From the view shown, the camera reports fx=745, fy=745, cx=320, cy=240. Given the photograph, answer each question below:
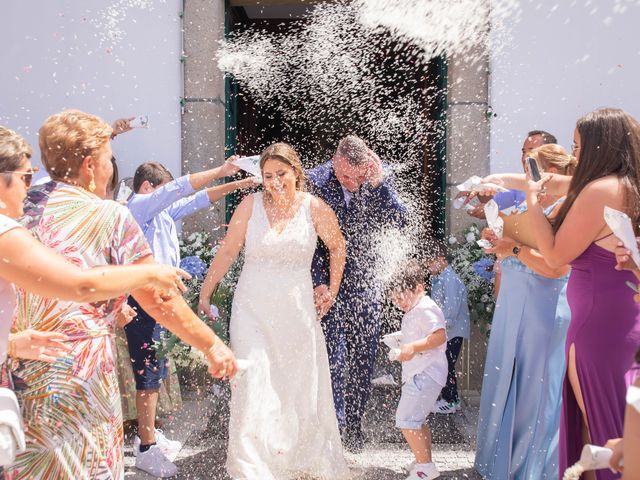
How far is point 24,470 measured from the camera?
2.30 m

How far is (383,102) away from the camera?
957 centimetres

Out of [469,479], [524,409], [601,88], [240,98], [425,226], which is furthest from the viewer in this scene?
[240,98]

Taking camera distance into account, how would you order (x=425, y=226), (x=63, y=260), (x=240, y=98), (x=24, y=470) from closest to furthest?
(x=63, y=260) < (x=24, y=470) < (x=425, y=226) < (x=240, y=98)

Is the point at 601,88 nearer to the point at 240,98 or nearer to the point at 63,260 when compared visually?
the point at 240,98

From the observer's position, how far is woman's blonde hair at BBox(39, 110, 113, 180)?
2553 mm

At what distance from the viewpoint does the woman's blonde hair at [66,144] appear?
101 inches

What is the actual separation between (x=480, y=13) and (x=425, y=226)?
78.3 inches

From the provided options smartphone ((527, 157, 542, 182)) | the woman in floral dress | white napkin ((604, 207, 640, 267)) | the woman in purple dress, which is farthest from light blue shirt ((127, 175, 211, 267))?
white napkin ((604, 207, 640, 267))

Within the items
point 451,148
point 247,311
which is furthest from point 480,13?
point 247,311

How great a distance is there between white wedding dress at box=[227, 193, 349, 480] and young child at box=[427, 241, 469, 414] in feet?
5.02

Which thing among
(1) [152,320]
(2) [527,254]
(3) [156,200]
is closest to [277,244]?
(3) [156,200]

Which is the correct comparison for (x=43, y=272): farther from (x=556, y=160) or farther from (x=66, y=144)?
(x=556, y=160)

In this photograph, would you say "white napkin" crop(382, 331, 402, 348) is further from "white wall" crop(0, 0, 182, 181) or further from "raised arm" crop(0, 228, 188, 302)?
"white wall" crop(0, 0, 182, 181)

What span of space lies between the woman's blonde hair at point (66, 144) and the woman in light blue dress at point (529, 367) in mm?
2103
